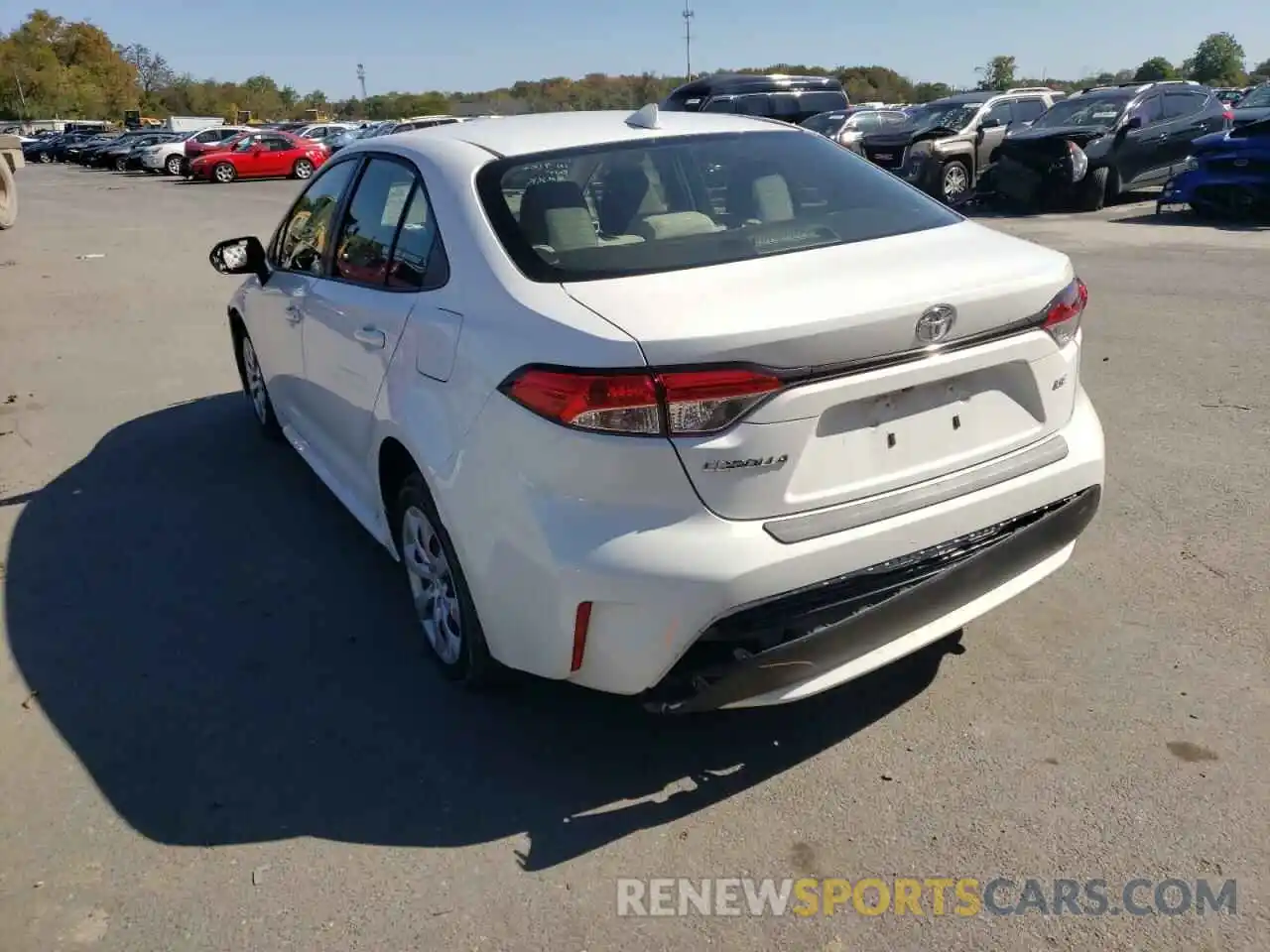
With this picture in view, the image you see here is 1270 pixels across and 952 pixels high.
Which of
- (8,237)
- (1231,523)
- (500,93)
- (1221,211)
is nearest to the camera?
(1231,523)

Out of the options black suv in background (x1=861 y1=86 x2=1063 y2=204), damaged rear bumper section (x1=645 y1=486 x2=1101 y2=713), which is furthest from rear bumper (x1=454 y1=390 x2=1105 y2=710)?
black suv in background (x1=861 y1=86 x2=1063 y2=204)

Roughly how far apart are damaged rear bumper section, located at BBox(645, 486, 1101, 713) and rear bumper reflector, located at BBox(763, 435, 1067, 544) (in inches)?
4.9

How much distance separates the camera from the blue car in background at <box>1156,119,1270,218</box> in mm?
13320

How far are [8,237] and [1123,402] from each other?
18.7m

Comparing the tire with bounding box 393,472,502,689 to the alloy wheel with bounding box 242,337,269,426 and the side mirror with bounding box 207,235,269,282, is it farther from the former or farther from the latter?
the alloy wheel with bounding box 242,337,269,426

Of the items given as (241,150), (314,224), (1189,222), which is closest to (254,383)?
(314,224)

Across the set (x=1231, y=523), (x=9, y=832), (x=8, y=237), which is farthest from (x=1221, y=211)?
(x=8, y=237)

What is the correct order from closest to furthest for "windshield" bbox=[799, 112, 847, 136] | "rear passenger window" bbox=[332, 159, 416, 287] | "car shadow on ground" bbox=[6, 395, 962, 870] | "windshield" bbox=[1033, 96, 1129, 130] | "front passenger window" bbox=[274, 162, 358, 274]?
"car shadow on ground" bbox=[6, 395, 962, 870]
"rear passenger window" bbox=[332, 159, 416, 287]
"front passenger window" bbox=[274, 162, 358, 274]
"windshield" bbox=[1033, 96, 1129, 130]
"windshield" bbox=[799, 112, 847, 136]

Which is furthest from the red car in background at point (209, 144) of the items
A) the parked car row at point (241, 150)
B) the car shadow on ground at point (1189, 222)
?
the car shadow on ground at point (1189, 222)

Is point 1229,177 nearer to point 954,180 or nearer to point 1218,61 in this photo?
point 954,180

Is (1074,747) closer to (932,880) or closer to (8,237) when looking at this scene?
(932,880)

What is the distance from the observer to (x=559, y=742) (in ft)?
10.5

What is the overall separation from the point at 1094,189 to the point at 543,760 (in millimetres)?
15135

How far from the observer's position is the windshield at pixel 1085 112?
632 inches
